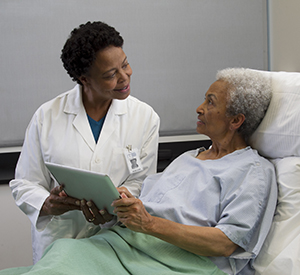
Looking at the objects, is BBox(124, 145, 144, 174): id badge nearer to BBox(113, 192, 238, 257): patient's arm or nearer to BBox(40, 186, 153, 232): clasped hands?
BBox(40, 186, 153, 232): clasped hands

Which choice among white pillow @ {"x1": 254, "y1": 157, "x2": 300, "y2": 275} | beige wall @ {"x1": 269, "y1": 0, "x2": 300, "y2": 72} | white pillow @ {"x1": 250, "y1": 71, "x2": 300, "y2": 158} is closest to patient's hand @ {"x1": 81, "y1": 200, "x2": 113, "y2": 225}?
white pillow @ {"x1": 254, "y1": 157, "x2": 300, "y2": 275}

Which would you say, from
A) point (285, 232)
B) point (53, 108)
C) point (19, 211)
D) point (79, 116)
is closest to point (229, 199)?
point (285, 232)

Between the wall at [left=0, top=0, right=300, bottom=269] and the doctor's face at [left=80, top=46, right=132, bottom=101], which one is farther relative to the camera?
the wall at [left=0, top=0, right=300, bottom=269]

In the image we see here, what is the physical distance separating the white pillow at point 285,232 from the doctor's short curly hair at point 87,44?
34.5 inches

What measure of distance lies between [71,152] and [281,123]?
91 centimetres

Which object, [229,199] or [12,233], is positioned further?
[12,233]

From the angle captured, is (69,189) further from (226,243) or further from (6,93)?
(6,93)

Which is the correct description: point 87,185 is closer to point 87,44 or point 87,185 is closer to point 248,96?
point 87,44

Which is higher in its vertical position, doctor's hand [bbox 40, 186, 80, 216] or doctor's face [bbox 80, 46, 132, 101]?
doctor's face [bbox 80, 46, 132, 101]

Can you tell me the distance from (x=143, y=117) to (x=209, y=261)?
0.73m

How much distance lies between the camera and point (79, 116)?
67.2 inches

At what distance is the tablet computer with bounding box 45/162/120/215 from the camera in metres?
1.19

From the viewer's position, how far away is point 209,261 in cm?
135

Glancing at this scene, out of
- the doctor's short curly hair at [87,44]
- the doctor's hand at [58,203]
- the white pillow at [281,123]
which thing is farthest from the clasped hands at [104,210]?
the white pillow at [281,123]
